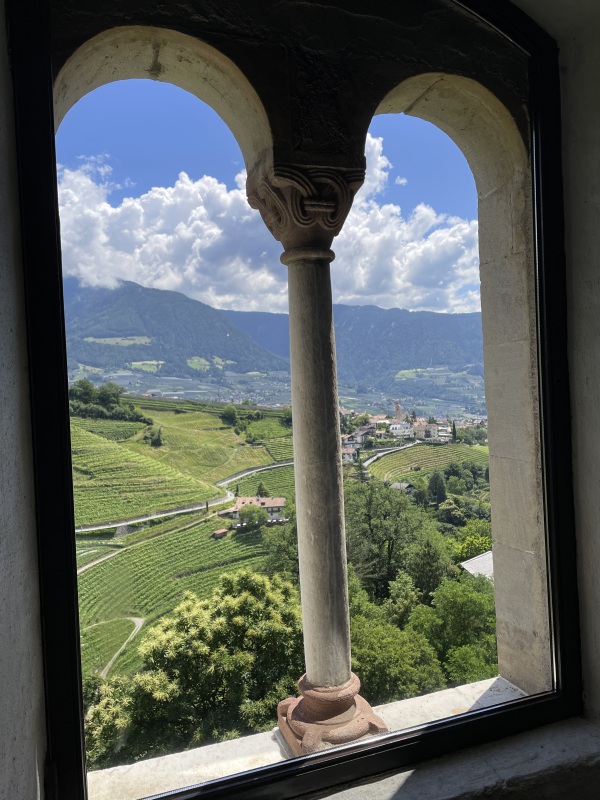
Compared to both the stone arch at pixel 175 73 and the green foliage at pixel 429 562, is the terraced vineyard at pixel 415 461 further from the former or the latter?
the stone arch at pixel 175 73

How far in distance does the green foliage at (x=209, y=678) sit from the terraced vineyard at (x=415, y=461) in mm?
4846

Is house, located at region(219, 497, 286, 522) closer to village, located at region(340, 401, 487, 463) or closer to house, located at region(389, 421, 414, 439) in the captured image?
village, located at region(340, 401, 487, 463)

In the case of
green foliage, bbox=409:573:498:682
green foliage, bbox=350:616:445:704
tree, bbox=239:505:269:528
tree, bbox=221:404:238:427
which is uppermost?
tree, bbox=221:404:238:427

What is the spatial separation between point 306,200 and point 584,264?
882 mm

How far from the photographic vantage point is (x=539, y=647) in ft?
7.38

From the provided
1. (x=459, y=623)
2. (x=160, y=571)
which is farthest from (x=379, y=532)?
(x=160, y=571)

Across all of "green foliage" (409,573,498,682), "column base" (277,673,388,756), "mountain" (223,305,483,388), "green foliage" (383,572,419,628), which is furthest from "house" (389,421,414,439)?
"column base" (277,673,388,756)

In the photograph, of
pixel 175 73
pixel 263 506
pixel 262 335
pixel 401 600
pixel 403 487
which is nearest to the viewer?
pixel 175 73

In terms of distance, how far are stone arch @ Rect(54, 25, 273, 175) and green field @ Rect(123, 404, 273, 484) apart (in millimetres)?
12058

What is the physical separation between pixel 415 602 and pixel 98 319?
6.98 meters

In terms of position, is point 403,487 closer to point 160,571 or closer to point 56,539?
point 160,571

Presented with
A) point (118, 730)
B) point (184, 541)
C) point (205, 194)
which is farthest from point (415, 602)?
point (205, 194)

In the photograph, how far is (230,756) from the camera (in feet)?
6.98

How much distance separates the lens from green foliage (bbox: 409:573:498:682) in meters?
7.39
